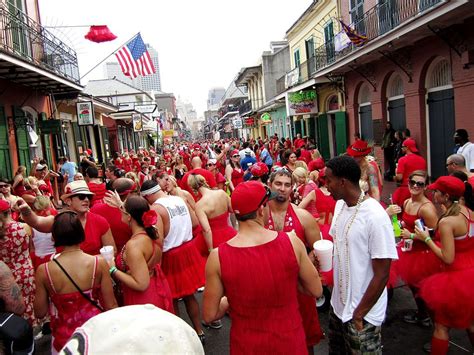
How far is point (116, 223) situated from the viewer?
5059 mm

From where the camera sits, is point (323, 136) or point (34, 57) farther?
point (323, 136)

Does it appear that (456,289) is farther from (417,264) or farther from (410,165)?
(410,165)

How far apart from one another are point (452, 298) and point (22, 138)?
12407mm

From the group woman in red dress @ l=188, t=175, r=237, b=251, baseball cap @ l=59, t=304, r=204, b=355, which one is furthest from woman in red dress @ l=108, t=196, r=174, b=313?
baseball cap @ l=59, t=304, r=204, b=355

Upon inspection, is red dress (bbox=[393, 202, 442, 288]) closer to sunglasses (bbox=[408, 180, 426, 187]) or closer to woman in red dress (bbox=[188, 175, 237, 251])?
sunglasses (bbox=[408, 180, 426, 187])

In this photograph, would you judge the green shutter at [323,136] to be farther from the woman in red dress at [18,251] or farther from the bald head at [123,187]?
the woman in red dress at [18,251]

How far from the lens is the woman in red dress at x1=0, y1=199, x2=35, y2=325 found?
13.9 ft

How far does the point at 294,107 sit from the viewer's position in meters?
22.5

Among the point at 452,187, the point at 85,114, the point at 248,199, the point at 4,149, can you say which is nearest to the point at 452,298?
the point at 452,187

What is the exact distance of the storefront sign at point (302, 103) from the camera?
22422 millimetres

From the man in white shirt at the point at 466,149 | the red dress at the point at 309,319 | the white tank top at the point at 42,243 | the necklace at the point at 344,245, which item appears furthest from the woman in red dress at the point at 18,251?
the man in white shirt at the point at 466,149

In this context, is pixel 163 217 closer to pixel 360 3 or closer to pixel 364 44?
pixel 364 44

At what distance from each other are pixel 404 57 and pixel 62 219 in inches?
500

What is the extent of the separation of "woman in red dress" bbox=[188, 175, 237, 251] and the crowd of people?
0.01 m
